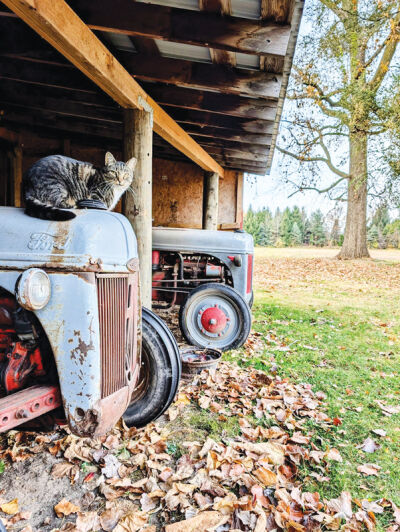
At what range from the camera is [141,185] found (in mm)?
3705

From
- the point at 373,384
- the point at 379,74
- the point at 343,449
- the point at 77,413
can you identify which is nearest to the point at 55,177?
the point at 77,413

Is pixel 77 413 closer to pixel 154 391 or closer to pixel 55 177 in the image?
pixel 154 391

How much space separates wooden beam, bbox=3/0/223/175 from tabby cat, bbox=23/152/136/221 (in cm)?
65

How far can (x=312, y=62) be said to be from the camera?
12.6m

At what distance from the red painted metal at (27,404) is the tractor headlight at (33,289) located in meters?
0.36

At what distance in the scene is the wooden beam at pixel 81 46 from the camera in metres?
2.11

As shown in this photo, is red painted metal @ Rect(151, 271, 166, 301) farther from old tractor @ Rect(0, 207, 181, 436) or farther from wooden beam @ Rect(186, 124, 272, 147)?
old tractor @ Rect(0, 207, 181, 436)

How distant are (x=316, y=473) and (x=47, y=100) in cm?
539

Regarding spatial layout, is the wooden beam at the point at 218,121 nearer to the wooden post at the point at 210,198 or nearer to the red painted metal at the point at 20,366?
the wooden post at the point at 210,198

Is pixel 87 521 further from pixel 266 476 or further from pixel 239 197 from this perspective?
pixel 239 197

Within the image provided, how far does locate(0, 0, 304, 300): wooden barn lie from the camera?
263 centimetres

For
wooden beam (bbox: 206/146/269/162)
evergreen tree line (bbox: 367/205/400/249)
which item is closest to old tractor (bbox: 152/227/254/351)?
wooden beam (bbox: 206/146/269/162)

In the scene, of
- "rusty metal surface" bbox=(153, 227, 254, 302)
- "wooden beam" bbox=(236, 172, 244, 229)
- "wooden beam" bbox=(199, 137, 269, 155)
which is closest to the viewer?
"rusty metal surface" bbox=(153, 227, 254, 302)

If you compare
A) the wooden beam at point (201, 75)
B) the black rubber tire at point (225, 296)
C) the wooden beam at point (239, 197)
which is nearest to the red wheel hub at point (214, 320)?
the black rubber tire at point (225, 296)
